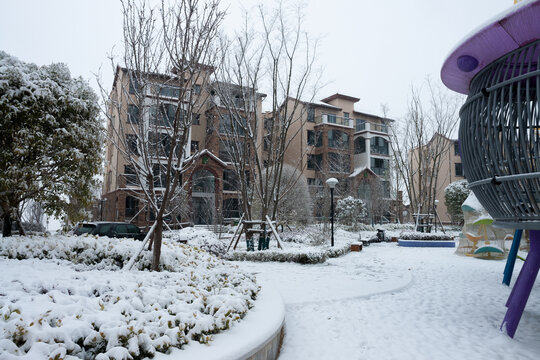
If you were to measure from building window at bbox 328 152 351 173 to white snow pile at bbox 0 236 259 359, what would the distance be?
29.0 meters

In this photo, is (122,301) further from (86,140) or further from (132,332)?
(86,140)

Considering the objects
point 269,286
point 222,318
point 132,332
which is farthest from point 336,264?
point 132,332

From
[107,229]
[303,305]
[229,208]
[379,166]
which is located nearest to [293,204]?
[229,208]

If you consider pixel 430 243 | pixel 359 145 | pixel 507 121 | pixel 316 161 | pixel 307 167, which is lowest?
pixel 430 243

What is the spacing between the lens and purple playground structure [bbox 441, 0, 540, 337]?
343 centimetres

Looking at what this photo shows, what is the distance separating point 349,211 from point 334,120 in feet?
45.5

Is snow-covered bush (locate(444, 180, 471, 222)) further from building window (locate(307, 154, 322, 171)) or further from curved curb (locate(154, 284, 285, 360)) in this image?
curved curb (locate(154, 284, 285, 360))

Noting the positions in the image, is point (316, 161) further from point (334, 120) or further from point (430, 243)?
point (430, 243)

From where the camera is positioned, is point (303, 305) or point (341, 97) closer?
point (303, 305)

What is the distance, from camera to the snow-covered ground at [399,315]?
3924 millimetres

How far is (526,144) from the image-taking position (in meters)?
3.45

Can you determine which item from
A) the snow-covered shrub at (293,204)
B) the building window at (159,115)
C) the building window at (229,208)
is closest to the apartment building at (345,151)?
the snow-covered shrub at (293,204)

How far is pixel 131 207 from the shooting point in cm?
2709

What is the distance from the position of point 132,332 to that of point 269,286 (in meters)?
3.35
